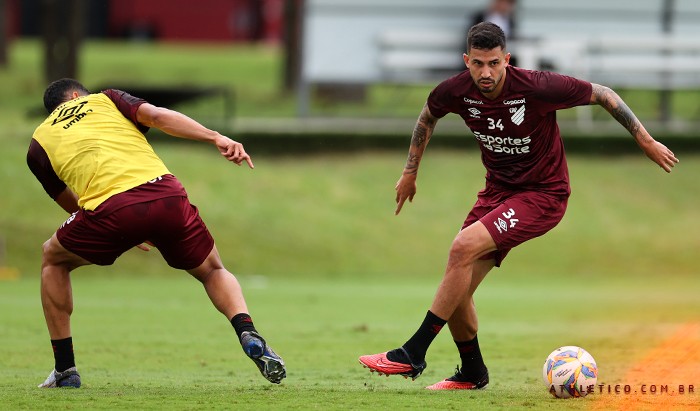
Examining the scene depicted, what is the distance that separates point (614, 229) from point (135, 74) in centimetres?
1902

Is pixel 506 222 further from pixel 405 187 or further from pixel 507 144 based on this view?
pixel 405 187

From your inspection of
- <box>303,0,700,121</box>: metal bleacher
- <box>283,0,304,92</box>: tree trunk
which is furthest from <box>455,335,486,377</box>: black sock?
<box>283,0,304,92</box>: tree trunk

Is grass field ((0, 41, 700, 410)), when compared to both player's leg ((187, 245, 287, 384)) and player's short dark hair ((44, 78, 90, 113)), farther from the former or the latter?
player's short dark hair ((44, 78, 90, 113))

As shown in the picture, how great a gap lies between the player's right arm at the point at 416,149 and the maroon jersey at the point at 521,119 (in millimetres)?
149

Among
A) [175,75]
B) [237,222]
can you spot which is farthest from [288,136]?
[175,75]

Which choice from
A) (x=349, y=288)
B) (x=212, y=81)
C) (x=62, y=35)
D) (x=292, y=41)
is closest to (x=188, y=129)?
(x=349, y=288)

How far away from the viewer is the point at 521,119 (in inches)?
321

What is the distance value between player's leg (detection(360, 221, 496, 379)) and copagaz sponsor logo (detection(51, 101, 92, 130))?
2363mm

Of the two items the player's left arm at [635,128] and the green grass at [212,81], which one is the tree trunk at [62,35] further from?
the player's left arm at [635,128]

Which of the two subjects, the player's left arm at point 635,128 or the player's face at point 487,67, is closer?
the player's face at point 487,67

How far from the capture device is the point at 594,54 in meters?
25.6

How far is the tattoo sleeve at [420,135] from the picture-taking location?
8617 millimetres

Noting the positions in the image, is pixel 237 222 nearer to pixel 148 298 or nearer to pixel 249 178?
pixel 249 178

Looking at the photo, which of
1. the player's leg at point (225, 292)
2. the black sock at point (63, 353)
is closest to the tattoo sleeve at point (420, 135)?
the player's leg at point (225, 292)
